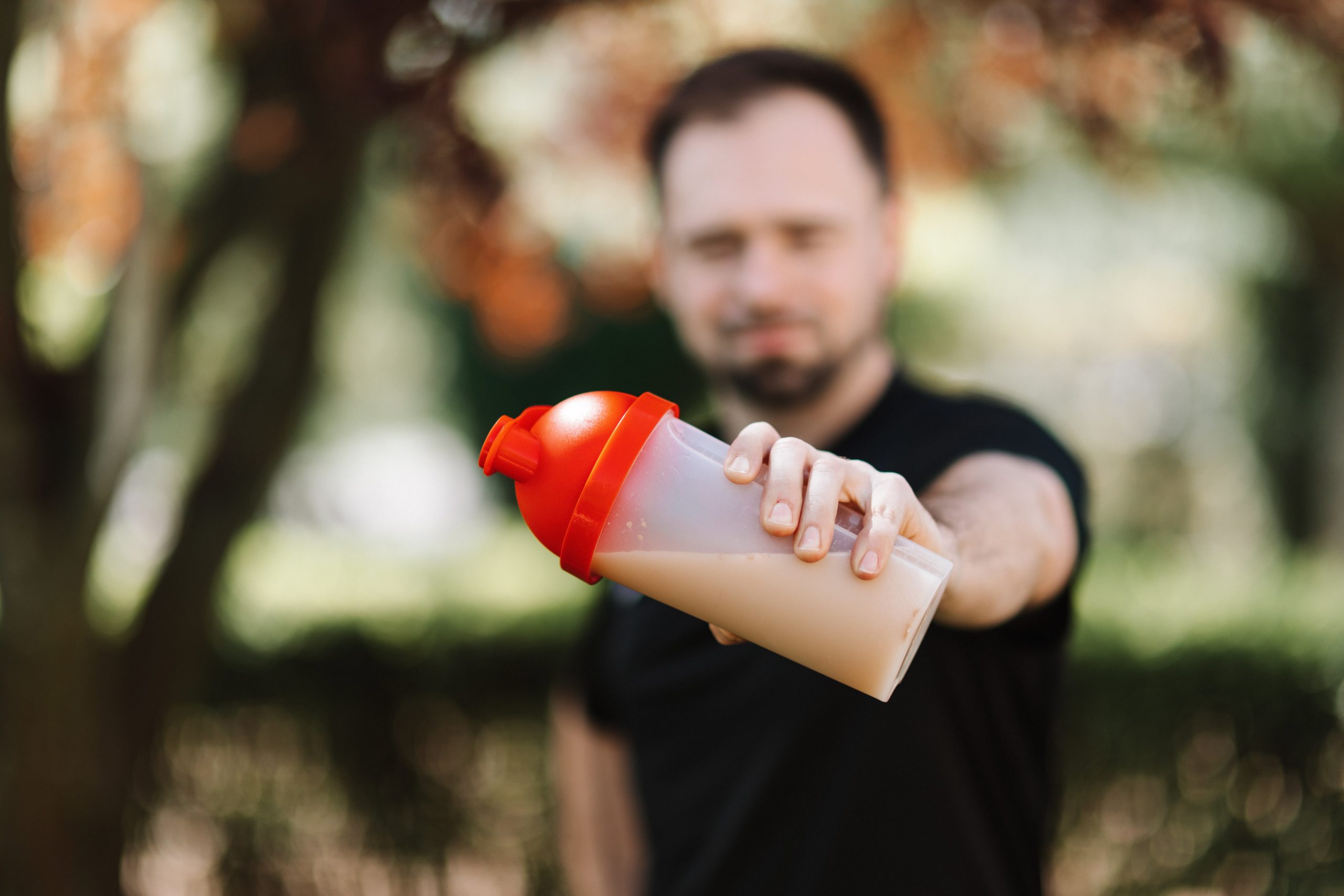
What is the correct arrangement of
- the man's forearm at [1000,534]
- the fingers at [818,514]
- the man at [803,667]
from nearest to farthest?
the fingers at [818,514] < the man's forearm at [1000,534] < the man at [803,667]

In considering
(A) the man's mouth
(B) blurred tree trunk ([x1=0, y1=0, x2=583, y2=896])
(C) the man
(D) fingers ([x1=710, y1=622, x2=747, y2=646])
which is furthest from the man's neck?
(B) blurred tree trunk ([x1=0, y1=0, x2=583, y2=896])

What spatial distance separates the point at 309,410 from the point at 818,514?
3838mm

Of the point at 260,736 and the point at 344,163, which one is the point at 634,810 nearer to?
the point at 344,163

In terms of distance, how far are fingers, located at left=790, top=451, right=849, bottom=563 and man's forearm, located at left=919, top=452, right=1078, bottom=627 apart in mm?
221

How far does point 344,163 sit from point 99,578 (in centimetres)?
133

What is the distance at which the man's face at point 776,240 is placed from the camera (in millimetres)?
1656

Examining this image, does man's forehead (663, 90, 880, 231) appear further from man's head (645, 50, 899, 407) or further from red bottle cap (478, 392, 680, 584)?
red bottle cap (478, 392, 680, 584)

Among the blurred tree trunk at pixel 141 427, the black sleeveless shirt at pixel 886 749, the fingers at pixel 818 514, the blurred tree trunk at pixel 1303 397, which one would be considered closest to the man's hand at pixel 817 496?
the fingers at pixel 818 514

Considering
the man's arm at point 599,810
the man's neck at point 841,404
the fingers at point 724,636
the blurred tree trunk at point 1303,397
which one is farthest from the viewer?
the blurred tree trunk at point 1303,397

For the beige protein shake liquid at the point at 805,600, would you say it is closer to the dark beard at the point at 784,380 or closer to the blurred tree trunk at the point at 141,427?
the dark beard at the point at 784,380

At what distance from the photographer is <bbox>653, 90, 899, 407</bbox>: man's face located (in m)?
1.66

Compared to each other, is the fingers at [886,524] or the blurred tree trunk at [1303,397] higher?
the fingers at [886,524]

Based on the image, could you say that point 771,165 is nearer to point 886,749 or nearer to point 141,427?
point 886,749

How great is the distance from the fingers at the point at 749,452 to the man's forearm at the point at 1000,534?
26 centimetres
